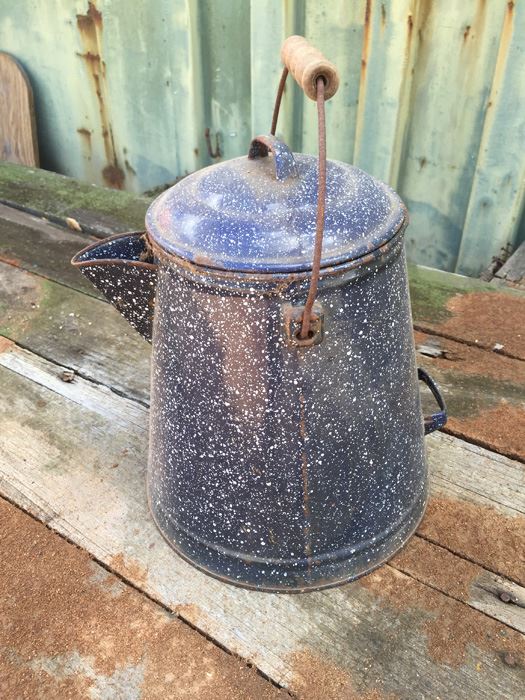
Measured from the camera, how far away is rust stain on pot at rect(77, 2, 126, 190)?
2.51m

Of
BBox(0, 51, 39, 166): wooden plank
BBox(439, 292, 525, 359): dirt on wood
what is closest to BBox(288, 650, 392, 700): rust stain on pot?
BBox(439, 292, 525, 359): dirt on wood

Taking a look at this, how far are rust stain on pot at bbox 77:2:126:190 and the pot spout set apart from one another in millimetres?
1823

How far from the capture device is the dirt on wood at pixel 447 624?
1.00 m

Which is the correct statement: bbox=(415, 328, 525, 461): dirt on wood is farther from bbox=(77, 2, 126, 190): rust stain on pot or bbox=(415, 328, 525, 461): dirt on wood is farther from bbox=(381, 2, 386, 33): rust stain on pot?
bbox=(77, 2, 126, 190): rust stain on pot

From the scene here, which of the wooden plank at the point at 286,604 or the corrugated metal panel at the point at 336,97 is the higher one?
the corrugated metal panel at the point at 336,97

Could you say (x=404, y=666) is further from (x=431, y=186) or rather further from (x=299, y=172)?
(x=431, y=186)

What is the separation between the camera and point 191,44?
7.47 ft

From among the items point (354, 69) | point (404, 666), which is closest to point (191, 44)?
point (354, 69)

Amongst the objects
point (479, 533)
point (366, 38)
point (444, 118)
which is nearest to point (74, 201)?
point (366, 38)

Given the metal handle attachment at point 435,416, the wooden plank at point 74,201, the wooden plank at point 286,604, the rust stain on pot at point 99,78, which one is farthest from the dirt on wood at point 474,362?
the rust stain on pot at point 99,78

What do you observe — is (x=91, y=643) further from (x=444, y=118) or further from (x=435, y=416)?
(x=444, y=118)

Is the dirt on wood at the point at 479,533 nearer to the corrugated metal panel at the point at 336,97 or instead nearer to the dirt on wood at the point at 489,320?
the dirt on wood at the point at 489,320

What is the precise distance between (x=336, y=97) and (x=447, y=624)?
171 cm

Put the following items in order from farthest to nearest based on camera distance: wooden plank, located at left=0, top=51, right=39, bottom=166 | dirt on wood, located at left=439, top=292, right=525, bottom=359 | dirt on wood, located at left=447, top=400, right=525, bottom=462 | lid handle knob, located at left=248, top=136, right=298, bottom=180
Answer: wooden plank, located at left=0, top=51, right=39, bottom=166, dirt on wood, located at left=439, top=292, right=525, bottom=359, dirt on wood, located at left=447, top=400, right=525, bottom=462, lid handle knob, located at left=248, top=136, right=298, bottom=180
